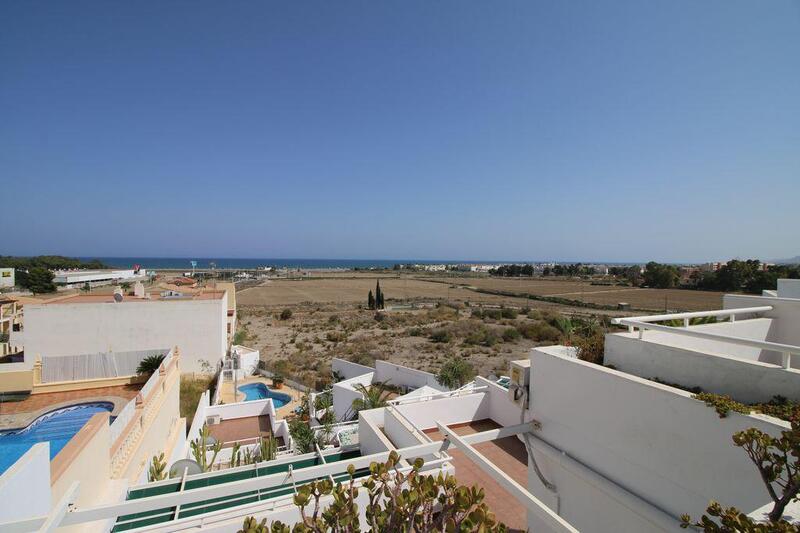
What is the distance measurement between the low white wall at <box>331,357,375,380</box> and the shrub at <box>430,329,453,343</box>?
9.89 metres

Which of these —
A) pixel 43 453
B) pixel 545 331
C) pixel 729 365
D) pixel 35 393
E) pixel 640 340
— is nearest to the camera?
pixel 43 453

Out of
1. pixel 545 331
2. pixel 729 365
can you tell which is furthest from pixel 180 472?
pixel 545 331

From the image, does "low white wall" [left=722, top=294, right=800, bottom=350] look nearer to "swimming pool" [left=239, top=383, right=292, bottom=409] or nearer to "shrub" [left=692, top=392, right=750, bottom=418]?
"shrub" [left=692, top=392, right=750, bottom=418]

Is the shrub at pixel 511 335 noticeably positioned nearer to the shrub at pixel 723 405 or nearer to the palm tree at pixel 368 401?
the palm tree at pixel 368 401

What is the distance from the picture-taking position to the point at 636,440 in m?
3.16

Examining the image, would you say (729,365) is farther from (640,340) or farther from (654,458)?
(654,458)

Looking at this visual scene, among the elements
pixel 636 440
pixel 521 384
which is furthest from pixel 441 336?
pixel 636 440

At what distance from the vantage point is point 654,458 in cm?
303

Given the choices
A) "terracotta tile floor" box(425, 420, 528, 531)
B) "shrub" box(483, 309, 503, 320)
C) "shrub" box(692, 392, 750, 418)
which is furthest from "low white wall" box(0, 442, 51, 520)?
"shrub" box(483, 309, 503, 320)

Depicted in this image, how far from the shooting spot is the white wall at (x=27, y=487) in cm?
236

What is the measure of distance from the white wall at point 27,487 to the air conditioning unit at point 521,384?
4582 mm

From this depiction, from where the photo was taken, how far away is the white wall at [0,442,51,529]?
7.74 ft

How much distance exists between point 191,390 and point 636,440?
15.3m

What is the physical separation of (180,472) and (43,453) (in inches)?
198
